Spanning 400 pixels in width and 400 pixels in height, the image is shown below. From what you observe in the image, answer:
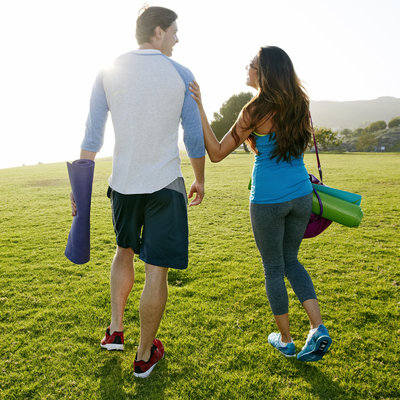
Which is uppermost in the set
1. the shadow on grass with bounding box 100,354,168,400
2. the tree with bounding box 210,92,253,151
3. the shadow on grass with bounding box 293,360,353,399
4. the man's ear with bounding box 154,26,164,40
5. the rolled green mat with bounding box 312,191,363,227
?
the tree with bounding box 210,92,253,151

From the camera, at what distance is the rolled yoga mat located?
8.32ft

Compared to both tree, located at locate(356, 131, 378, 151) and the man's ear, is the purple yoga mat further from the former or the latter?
tree, located at locate(356, 131, 378, 151)

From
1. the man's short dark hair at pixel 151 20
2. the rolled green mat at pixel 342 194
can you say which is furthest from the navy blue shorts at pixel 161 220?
the rolled green mat at pixel 342 194

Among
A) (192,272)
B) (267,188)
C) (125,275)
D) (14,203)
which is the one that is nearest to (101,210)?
(14,203)

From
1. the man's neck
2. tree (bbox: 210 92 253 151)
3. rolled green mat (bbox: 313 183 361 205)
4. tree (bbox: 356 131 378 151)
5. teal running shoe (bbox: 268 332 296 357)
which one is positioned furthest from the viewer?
tree (bbox: 356 131 378 151)

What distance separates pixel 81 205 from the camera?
2479 mm

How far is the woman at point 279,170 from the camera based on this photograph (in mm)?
2287

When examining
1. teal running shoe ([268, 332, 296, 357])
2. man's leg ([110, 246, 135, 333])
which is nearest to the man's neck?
man's leg ([110, 246, 135, 333])

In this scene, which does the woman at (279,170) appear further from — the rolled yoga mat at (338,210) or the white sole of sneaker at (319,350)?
the rolled yoga mat at (338,210)

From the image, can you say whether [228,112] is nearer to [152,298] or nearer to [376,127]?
[376,127]

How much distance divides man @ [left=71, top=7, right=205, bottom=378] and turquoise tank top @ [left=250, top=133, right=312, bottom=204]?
0.47m

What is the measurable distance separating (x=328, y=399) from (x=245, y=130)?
6.65 feet

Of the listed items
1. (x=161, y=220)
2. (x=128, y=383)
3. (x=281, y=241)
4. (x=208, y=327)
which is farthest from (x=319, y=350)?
(x=161, y=220)

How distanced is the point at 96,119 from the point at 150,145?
49 centimetres
